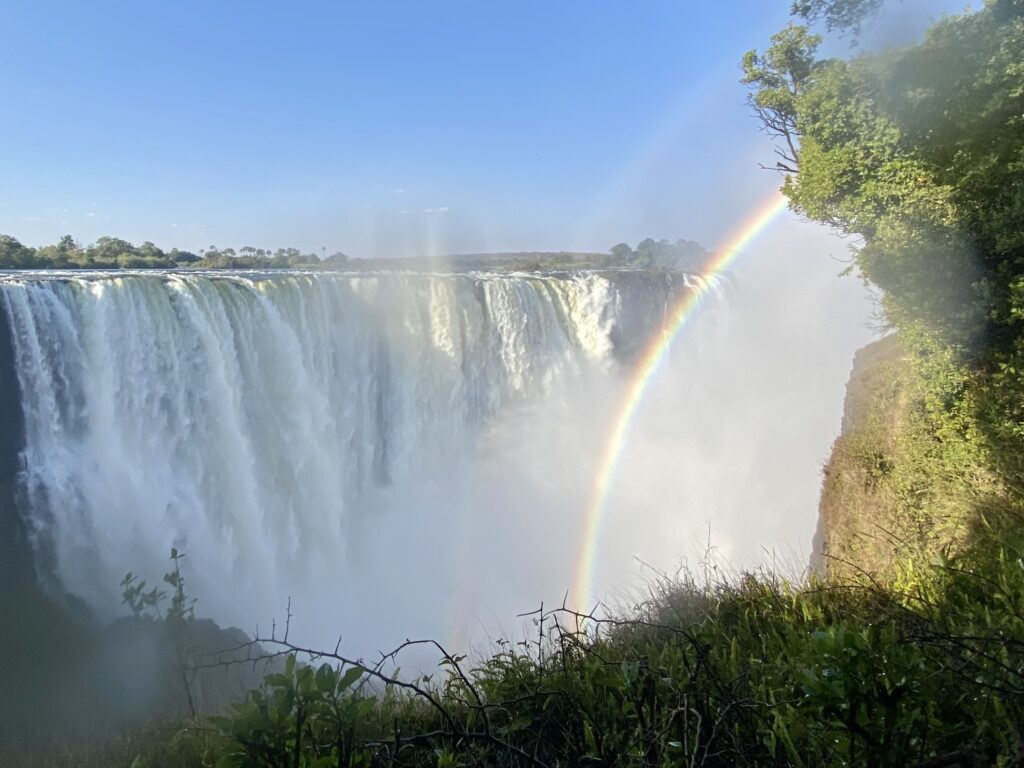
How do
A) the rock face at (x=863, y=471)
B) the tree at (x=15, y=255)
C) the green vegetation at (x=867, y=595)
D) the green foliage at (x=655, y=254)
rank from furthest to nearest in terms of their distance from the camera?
the green foliage at (x=655, y=254)
the tree at (x=15, y=255)
the rock face at (x=863, y=471)
the green vegetation at (x=867, y=595)

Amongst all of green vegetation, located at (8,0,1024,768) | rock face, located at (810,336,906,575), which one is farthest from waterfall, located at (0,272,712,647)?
rock face, located at (810,336,906,575)

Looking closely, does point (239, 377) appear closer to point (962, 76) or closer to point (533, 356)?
point (533, 356)

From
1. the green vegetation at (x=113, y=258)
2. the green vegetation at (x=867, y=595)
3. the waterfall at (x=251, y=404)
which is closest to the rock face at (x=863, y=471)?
the green vegetation at (x=867, y=595)

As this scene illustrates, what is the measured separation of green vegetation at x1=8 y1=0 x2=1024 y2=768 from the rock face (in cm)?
5

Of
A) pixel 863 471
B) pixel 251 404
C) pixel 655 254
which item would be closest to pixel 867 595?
pixel 863 471

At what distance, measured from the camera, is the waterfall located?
10758 millimetres

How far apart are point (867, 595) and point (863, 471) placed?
5.70 m

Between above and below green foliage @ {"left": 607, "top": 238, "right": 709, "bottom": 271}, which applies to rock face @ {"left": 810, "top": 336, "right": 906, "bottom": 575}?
below

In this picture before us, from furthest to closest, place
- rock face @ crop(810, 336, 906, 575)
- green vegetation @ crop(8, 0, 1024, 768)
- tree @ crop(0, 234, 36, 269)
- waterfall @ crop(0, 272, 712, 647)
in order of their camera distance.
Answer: tree @ crop(0, 234, 36, 269), waterfall @ crop(0, 272, 712, 647), rock face @ crop(810, 336, 906, 575), green vegetation @ crop(8, 0, 1024, 768)

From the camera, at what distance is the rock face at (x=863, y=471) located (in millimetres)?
7758

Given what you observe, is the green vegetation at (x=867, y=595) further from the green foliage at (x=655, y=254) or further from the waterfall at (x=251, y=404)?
the green foliage at (x=655, y=254)

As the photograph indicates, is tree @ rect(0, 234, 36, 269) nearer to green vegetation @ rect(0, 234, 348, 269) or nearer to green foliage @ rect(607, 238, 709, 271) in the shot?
green vegetation @ rect(0, 234, 348, 269)

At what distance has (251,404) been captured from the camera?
13.1 metres

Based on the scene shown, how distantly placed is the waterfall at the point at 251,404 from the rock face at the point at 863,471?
33.7ft
